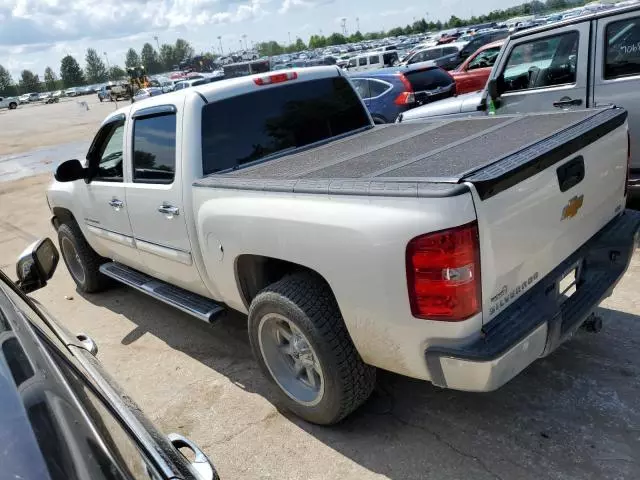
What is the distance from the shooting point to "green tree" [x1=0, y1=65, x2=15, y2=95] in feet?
376

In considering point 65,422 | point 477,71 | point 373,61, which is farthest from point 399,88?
point 373,61

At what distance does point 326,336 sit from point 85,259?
372 centimetres

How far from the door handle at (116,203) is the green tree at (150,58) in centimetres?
14407

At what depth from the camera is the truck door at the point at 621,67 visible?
16.9ft

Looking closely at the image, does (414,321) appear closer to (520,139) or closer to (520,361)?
(520,361)

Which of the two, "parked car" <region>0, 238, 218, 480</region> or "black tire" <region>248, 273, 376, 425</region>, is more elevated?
"parked car" <region>0, 238, 218, 480</region>

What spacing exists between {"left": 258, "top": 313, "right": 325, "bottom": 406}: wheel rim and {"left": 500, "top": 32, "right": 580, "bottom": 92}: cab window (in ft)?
14.1

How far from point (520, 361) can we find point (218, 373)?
224 centimetres

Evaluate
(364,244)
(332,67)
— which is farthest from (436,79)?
(364,244)

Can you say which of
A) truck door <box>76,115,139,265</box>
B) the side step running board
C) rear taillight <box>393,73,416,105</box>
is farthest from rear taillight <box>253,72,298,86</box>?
rear taillight <box>393,73,416,105</box>

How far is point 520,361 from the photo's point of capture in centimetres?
241

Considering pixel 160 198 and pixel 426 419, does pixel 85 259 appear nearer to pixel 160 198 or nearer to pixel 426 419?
pixel 160 198

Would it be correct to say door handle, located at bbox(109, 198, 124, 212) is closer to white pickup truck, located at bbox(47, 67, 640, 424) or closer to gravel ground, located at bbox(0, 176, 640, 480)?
white pickup truck, located at bbox(47, 67, 640, 424)

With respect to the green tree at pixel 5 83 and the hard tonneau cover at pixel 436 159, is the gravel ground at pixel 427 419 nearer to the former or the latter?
the hard tonneau cover at pixel 436 159
